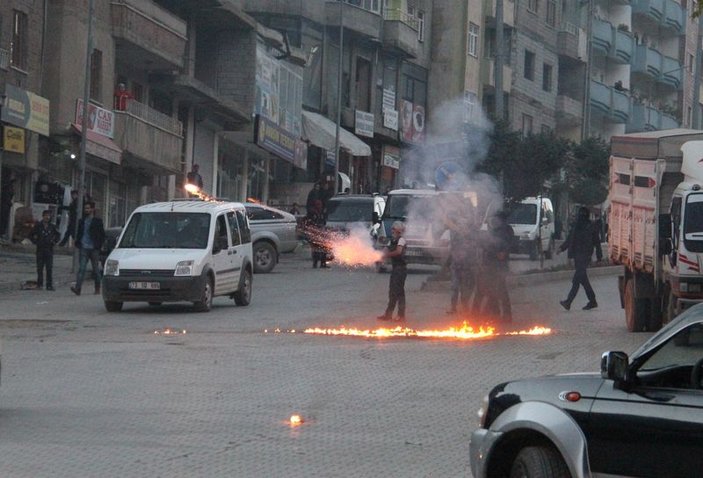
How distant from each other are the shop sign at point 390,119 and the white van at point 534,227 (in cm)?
1696

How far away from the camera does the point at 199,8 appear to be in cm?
5022

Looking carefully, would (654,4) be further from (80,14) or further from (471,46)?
(80,14)

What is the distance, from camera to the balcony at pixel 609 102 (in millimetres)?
76875

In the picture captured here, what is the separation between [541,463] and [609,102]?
7080 centimetres

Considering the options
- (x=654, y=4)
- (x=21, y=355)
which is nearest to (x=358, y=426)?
(x=21, y=355)

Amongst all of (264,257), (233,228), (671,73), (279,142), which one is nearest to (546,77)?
(671,73)

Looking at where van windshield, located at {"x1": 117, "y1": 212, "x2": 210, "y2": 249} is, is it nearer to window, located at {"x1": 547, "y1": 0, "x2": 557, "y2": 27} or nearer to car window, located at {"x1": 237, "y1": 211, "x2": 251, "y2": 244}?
car window, located at {"x1": 237, "y1": 211, "x2": 251, "y2": 244}

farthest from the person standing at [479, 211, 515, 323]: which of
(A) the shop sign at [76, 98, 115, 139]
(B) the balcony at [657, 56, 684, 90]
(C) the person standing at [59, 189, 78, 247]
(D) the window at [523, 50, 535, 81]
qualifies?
(B) the balcony at [657, 56, 684, 90]

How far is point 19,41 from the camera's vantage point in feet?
126

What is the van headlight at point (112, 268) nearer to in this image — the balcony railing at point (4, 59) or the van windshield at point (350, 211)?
the balcony railing at point (4, 59)

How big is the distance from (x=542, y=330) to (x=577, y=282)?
3.96 metres

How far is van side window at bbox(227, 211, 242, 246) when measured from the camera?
88.7ft

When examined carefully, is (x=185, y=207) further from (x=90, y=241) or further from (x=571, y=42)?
(x=571, y=42)

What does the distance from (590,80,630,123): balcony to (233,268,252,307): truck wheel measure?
169 feet
